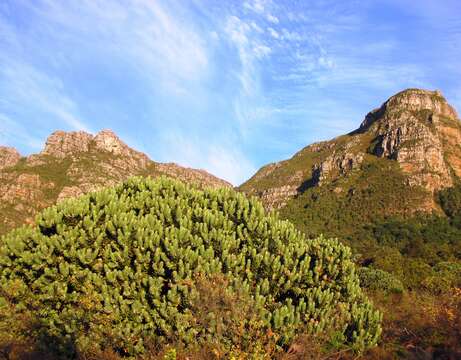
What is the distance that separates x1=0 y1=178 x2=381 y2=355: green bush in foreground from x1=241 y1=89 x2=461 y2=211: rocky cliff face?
124 m

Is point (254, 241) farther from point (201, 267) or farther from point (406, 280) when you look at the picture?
point (406, 280)

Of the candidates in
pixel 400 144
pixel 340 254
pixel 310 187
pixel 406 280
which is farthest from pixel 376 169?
pixel 340 254

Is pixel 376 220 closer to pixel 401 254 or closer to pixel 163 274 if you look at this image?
pixel 401 254

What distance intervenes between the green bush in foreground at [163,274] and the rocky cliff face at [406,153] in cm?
12437

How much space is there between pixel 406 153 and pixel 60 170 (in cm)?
12934

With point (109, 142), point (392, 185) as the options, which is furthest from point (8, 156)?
point (392, 185)

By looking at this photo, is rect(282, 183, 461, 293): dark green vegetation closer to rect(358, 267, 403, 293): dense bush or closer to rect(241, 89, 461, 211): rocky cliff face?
rect(241, 89, 461, 211): rocky cliff face

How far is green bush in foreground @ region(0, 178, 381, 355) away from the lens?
962 centimetres

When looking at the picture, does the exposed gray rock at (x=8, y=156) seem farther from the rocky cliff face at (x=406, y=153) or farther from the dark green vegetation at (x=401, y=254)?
the dark green vegetation at (x=401, y=254)

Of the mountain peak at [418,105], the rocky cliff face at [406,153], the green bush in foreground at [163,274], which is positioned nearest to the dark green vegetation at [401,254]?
the green bush in foreground at [163,274]

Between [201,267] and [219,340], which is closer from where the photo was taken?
[219,340]

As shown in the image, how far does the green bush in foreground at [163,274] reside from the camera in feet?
31.6

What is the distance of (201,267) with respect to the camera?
32.9 ft

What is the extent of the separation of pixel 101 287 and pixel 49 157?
167m
